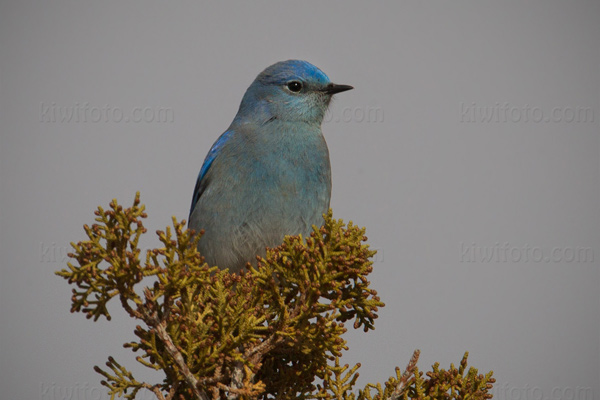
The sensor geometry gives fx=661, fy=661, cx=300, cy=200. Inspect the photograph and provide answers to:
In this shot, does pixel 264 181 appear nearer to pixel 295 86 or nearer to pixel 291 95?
pixel 291 95

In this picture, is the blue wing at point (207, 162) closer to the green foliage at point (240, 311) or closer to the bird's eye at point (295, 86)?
the bird's eye at point (295, 86)

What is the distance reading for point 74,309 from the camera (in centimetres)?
352

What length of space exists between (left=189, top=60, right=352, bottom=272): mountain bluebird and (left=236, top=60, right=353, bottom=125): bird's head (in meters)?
0.01

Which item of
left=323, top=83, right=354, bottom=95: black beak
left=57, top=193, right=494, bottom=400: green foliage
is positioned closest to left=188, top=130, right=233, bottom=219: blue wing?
left=323, top=83, right=354, bottom=95: black beak

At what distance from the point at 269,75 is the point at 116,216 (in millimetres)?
3783

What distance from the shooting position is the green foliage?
11.5ft

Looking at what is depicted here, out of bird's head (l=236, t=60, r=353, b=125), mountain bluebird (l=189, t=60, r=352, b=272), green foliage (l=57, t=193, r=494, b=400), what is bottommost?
green foliage (l=57, t=193, r=494, b=400)

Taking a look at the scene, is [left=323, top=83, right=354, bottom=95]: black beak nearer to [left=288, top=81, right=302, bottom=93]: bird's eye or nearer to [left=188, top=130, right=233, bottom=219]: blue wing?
[left=288, top=81, right=302, bottom=93]: bird's eye

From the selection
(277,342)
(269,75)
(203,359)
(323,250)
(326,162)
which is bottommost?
(203,359)

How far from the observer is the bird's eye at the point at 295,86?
266 inches

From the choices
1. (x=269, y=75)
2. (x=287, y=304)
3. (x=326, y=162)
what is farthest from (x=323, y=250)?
(x=269, y=75)

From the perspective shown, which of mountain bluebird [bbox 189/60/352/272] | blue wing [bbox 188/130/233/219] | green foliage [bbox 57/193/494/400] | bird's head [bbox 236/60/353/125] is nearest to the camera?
green foliage [bbox 57/193/494/400]

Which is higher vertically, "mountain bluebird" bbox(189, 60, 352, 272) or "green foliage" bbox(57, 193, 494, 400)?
"mountain bluebird" bbox(189, 60, 352, 272)

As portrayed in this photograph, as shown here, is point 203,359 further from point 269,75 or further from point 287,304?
point 269,75
